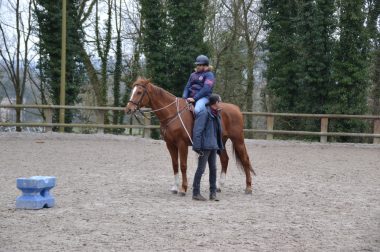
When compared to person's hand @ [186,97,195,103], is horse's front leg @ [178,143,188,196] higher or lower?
lower

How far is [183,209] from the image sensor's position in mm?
7379

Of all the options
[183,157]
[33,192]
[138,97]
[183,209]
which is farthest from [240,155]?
[33,192]

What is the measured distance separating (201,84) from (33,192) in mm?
2989

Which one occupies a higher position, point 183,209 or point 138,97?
point 138,97

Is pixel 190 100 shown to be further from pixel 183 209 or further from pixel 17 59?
pixel 17 59

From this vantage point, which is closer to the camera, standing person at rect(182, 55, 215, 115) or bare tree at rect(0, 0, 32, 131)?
Result: standing person at rect(182, 55, 215, 115)

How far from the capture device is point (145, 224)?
20.8 ft

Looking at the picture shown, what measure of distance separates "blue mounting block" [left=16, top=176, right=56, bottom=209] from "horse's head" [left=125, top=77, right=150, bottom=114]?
1.84 metres

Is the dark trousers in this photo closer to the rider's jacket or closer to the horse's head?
the rider's jacket

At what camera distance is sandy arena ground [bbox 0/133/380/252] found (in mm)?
5590

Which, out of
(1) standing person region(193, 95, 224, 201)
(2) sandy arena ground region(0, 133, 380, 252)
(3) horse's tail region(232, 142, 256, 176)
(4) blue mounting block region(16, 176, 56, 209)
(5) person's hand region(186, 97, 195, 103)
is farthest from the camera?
(3) horse's tail region(232, 142, 256, 176)

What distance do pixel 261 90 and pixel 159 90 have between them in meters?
21.9

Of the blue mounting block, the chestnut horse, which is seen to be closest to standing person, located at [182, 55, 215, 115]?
the chestnut horse

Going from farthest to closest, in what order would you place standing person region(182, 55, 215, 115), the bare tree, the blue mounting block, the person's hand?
the bare tree, the person's hand, standing person region(182, 55, 215, 115), the blue mounting block
